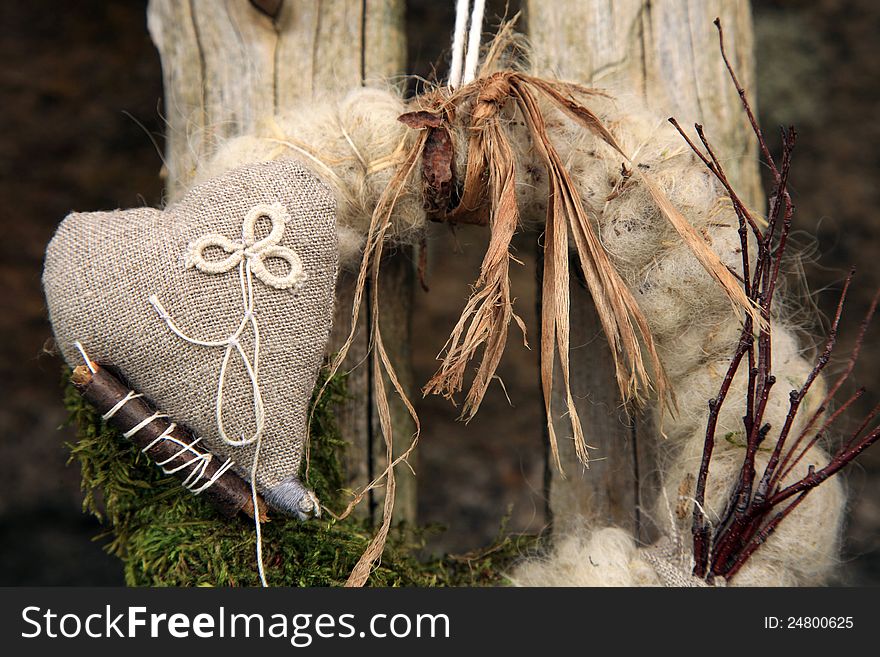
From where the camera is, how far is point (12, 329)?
6.76 feet

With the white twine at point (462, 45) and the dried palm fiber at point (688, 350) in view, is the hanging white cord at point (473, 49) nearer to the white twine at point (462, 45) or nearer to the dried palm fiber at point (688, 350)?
the white twine at point (462, 45)

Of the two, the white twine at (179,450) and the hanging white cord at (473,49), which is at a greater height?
the hanging white cord at (473,49)

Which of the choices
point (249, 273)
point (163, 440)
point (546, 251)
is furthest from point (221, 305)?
point (546, 251)

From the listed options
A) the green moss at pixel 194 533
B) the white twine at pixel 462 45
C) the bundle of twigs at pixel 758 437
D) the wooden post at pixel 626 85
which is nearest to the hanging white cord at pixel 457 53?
the white twine at pixel 462 45

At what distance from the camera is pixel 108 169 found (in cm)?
212

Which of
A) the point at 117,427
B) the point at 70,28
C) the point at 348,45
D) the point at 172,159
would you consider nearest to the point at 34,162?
the point at 70,28

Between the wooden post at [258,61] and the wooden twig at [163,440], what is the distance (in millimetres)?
249

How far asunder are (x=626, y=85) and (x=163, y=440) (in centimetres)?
73

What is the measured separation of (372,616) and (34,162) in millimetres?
1704

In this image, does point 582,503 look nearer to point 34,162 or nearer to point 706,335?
point 706,335

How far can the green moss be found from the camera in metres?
0.90

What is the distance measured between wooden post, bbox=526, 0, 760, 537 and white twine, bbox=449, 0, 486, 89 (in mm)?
130

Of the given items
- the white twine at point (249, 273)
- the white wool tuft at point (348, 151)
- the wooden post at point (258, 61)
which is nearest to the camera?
the white twine at point (249, 273)

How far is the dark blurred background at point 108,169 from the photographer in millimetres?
2055
